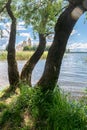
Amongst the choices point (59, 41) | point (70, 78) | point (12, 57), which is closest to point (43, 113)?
point (59, 41)

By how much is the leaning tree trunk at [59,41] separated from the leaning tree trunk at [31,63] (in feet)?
14.2

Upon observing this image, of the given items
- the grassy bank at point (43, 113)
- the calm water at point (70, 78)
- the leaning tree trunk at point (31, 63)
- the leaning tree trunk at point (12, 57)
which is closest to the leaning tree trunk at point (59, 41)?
the grassy bank at point (43, 113)

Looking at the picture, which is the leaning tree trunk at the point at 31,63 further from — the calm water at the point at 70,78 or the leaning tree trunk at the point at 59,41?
the leaning tree trunk at the point at 59,41

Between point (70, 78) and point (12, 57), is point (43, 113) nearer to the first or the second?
point (12, 57)

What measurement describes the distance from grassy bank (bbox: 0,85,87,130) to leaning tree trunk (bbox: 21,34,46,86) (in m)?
4.36

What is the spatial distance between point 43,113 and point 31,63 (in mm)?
6518

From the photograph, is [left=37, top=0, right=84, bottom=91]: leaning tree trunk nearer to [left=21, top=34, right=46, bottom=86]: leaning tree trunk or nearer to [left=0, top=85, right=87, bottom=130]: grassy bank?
[left=0, top=85, right=87, bottom=130]: grassy bank

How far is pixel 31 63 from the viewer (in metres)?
17.8

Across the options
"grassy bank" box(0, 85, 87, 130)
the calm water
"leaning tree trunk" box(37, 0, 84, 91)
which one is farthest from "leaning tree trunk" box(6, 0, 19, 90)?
"leaning tree trunk" box(37, 0, 84, 91)

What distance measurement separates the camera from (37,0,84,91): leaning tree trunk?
39.1ft

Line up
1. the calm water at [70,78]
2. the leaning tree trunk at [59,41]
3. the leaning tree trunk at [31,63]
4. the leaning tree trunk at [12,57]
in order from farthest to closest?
1. the calm water at [70,78]
2. the leaning tree trunk at [31,63]
3. the leaning tree trunk at [12,57]
4. the leaning tree trunk at [59,41]

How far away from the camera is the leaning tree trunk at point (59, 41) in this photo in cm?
1191

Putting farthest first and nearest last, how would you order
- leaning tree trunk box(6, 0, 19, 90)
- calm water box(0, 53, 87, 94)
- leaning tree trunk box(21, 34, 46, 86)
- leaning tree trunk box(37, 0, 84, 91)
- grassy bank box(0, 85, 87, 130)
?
1. calm water box(0, 53, 87, 94)
2. leaning tree trunk box(21, 34, 46, 86)
3. leaning tree trunk box(6, 0, 19, 90)
4. leaning tree trunk box(37, 0, 84, 91)
5. grassy bank box(0, 85, 87, 130)

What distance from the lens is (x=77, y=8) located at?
1184 cm
